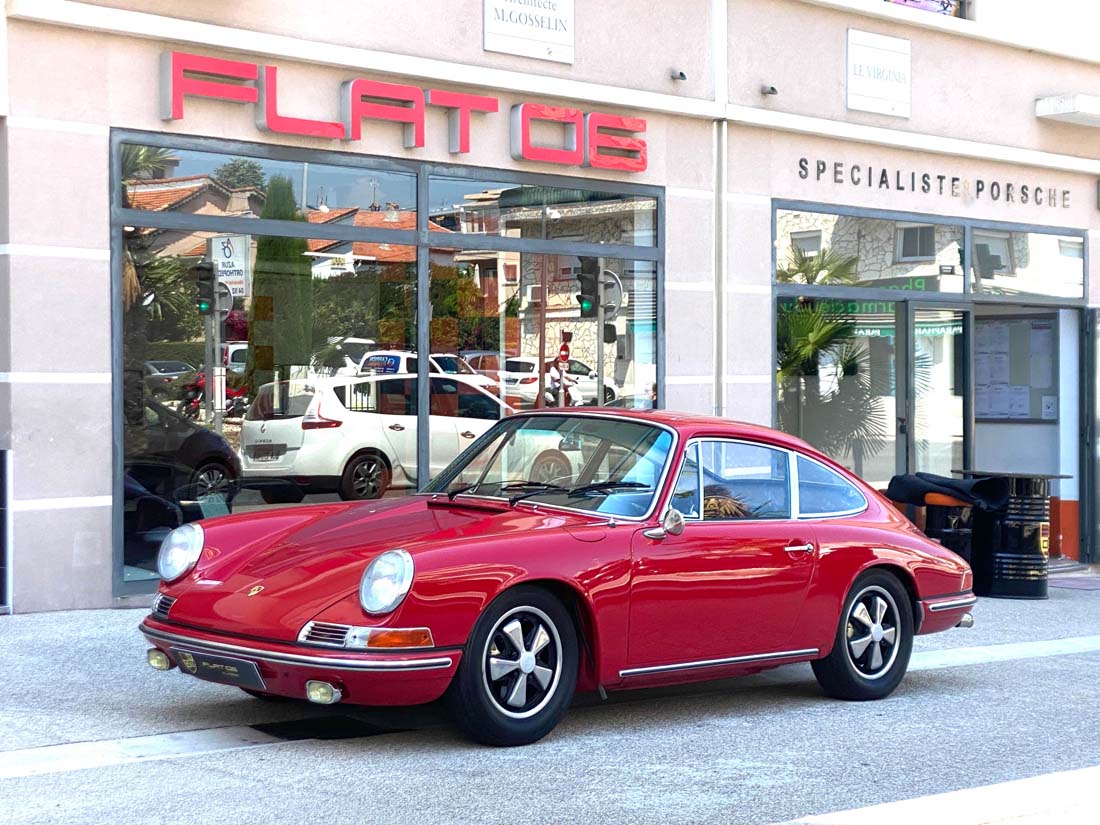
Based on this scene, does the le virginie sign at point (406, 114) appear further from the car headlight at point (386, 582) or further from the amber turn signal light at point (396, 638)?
the amber turn signal light at point (396, 638)

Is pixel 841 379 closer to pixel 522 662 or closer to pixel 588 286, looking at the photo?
pixel 588 286

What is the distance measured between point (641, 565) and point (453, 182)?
550cm

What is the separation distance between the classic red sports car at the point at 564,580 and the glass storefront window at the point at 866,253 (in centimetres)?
609

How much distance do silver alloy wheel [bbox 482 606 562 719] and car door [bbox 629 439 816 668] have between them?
44cm

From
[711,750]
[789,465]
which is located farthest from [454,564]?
[789,465]

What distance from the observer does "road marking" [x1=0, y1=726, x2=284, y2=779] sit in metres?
5.77

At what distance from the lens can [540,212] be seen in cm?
1180

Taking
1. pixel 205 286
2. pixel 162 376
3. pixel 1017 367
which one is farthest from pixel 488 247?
pixel 1017 367

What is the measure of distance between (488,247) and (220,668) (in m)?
6.14

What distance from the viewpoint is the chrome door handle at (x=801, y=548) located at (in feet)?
23.1

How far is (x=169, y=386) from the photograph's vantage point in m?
9.88

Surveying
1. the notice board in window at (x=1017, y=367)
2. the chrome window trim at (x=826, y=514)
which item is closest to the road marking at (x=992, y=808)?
the chrome window trim at (x=826, y=514)

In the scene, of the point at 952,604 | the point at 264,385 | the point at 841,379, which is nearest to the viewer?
the point at 952,604

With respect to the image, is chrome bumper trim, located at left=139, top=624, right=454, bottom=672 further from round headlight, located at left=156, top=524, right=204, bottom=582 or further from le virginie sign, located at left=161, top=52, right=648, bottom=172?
le virginie sign, located at left=161, top=52, right=648, bottom=172
